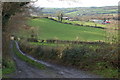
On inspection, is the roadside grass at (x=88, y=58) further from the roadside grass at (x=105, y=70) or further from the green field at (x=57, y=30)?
the green field at (x=57, y=30)

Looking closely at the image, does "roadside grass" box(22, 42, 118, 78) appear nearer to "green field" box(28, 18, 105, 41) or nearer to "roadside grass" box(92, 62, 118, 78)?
"roadside grass" box(92, 62, 118, 78)

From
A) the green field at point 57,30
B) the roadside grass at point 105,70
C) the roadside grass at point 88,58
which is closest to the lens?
the roadside grass at point 105,70

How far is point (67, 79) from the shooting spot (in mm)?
10453

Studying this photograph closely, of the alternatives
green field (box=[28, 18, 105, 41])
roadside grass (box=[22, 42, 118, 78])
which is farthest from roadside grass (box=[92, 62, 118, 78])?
green field (box=[28, 18, 105, 41])

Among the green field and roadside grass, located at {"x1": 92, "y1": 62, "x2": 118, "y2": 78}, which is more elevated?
the green field

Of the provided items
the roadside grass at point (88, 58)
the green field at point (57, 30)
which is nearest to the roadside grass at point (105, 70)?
the roadside grass at point (88, 58)

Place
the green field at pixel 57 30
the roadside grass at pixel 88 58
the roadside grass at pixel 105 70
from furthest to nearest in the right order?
1. the green field at pixel 57 30
2. the roadside grass at pixel 88 58
3. the roadside grass at pixel 105 70

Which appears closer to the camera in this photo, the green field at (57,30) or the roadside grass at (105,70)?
the roadside grass at (105,70)

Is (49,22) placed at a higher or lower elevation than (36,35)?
higher

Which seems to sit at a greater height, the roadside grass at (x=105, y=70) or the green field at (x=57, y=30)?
the green field at (x=57, y=30)

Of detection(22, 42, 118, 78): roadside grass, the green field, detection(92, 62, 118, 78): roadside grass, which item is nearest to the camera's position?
detection(92, 62, 118, 78): roadside grass

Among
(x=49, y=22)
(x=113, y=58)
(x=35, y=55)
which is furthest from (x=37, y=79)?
(x=49, y=22)

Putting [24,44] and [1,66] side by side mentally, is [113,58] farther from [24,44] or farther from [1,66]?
[24,44]

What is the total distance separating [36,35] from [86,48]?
21.1 meters
